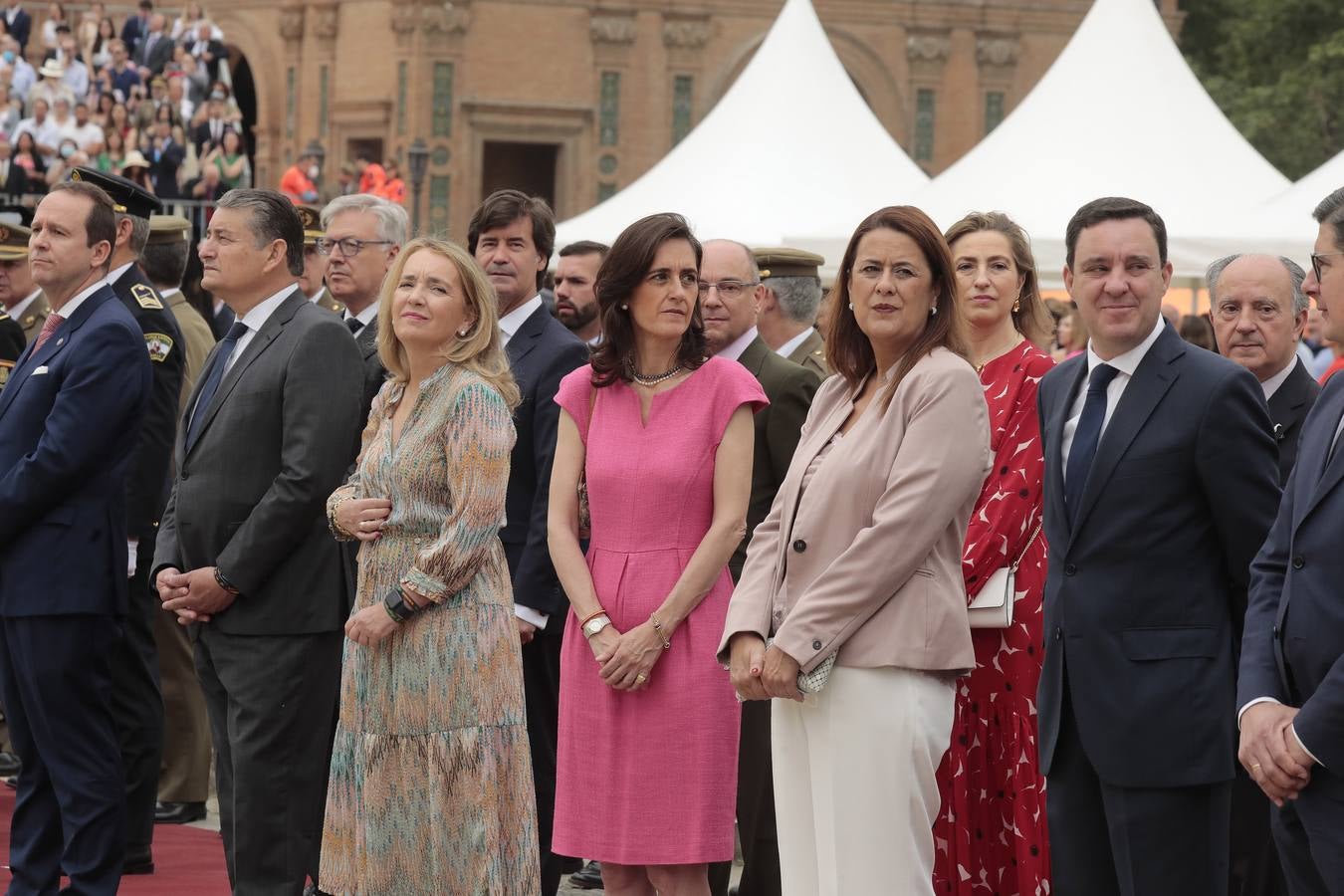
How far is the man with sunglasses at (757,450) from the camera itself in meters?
6.27

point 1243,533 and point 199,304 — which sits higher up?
point 199,304

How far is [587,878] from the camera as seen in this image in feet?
24.4

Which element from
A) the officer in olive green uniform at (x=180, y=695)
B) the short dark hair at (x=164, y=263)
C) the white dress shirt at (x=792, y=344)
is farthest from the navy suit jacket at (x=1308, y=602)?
the short dark hair at (x=164, y=263)

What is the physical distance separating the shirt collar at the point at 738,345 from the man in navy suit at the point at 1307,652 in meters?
2.62

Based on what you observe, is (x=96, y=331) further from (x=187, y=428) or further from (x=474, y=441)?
(x=474, y=441)

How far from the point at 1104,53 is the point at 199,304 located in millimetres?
9088

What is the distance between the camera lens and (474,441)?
548cm

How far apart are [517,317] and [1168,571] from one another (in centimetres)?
272

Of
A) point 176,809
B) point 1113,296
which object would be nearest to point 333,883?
point 1113,296

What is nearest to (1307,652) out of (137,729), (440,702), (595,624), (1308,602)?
(1308,602)

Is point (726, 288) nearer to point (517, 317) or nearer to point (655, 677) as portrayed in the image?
point (517, 317)

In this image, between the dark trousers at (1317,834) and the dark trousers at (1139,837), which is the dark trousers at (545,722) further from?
the dark trousers at (1317,834)

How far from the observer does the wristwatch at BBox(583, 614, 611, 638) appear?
5.19 metres

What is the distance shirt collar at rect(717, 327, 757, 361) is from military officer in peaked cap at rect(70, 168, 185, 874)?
6.78 feet
